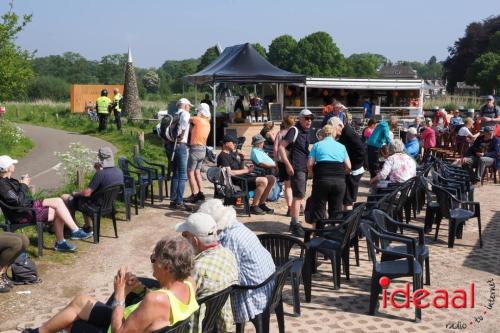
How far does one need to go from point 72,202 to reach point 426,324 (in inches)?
175

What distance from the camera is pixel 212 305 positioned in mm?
3477

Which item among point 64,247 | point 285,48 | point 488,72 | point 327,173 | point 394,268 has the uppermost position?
point 285,48

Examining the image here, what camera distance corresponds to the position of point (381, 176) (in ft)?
25.4

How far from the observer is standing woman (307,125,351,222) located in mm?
6387

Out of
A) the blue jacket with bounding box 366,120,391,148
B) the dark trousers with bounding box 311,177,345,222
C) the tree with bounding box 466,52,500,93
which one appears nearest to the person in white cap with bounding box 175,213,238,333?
the dark trousers with bounding box 311,177,345,222

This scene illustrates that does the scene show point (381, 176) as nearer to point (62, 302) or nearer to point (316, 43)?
point (62, 302)

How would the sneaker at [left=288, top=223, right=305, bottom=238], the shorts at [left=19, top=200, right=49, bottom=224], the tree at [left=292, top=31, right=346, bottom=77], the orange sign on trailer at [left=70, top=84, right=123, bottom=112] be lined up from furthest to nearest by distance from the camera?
the tree at [left=292, top=31, right=346, bottom=77] < the orange sign on trailer at [left=70, top=84, right=123, bottom=112] < the sneaker at [left=288, top=223, right=305, bottom=238] < the shorts at [left=19, top=200, right=49, bottom=224]

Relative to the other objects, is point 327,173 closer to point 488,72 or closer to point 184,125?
point 184,125

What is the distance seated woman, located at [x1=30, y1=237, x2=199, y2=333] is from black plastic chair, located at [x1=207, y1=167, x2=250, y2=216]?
5071 mm

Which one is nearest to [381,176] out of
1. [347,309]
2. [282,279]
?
[347,309]

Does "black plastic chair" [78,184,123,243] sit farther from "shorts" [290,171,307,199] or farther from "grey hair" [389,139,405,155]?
"grey hair" [389,139,405,155]

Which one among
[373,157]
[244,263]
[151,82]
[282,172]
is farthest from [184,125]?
[151,82]

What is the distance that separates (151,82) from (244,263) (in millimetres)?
87510

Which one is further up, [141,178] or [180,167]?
[180,167]
